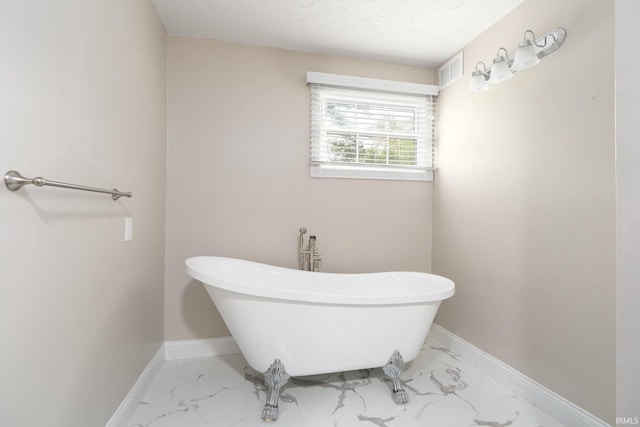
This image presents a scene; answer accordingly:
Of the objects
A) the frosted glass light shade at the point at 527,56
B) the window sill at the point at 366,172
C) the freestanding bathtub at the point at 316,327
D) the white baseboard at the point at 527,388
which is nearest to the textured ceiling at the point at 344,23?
the frosted glass light shade at the point at 527,56

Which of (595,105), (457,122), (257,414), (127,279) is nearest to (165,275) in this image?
(127,279)

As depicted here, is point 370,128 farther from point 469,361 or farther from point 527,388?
point 527,388

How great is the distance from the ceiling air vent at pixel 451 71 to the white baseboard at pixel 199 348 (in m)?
2.73

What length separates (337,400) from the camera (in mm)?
1722

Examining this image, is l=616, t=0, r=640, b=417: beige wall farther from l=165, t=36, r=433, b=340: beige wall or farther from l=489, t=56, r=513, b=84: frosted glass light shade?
l=165, t=36, r=433, b=340: beige wall

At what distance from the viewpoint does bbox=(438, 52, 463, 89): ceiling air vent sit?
239 centimetres

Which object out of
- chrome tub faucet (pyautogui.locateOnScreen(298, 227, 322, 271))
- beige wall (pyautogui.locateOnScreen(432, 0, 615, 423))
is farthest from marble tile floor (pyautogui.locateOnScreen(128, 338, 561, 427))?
chrome tub faucet (pyautogui.locateOnScreen(298, 227, 322, 271))

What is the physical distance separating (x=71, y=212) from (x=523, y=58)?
218cm

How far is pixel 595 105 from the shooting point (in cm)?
144

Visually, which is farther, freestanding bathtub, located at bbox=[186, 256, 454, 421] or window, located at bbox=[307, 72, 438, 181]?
window, located at bbox=[307, 72, 438, 181]

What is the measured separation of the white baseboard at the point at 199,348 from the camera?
2227mm

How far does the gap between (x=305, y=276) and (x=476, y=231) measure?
4.21 ft

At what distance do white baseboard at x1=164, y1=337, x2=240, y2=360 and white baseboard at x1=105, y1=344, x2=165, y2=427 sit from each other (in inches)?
2.7

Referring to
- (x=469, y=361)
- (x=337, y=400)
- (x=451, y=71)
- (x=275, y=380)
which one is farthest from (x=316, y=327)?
(x=451, y=71)
